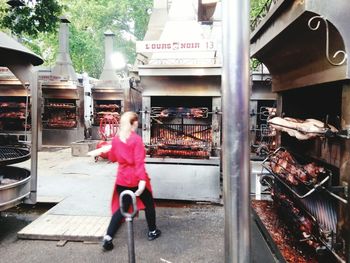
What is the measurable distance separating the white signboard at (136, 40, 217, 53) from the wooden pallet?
3.48 m

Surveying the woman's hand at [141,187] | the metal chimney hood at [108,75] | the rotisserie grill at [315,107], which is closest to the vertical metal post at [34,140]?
the woman's hand at [141,187]

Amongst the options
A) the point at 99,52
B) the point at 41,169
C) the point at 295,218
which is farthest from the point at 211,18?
the point at 99,52

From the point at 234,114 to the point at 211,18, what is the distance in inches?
245

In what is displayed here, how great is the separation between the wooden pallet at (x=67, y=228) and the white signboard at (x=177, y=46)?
3.48 metres

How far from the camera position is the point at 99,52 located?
24.8 meters

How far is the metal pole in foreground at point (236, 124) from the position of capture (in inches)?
52.7

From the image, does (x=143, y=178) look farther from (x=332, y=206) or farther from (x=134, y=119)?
(x=332, y=206)

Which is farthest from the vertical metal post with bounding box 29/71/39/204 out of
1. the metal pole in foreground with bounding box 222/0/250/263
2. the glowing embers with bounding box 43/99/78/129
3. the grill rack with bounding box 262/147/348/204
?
the glowing embers with bounding box 43/99/78/129

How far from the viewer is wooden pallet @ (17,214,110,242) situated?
4.27m

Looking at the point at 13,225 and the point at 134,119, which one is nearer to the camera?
the point at 134,119

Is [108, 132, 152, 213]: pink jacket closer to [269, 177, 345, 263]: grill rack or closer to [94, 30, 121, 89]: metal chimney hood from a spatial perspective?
[269, 177, 345, 263]: grill rack

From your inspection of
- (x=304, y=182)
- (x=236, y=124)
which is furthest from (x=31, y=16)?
(x=236, y=124)

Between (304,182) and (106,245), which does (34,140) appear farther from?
(304,182)

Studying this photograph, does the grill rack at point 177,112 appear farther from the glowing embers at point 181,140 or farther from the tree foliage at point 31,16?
the tree foliage at point 31,16
